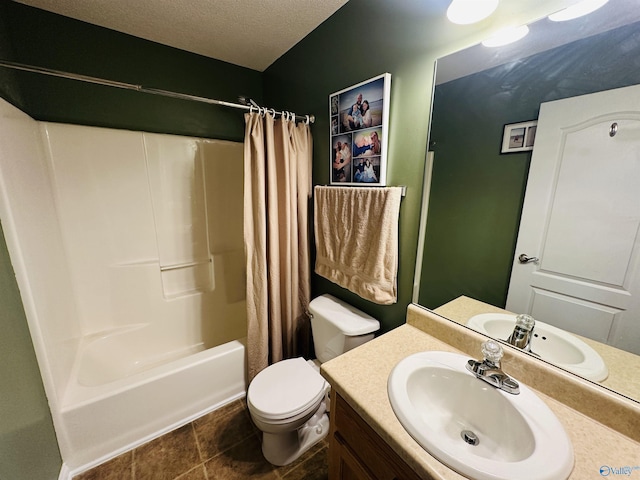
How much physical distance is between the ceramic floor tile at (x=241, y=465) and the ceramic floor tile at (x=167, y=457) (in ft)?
0.36

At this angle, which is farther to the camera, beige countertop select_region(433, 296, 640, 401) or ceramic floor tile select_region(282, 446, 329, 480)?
ceramic floor tile select_region(282, 446, 329, 480)

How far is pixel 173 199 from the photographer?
1949 mm

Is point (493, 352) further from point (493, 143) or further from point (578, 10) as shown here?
point (578, 10)

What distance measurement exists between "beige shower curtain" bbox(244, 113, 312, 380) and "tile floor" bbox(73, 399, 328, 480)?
1.21ft

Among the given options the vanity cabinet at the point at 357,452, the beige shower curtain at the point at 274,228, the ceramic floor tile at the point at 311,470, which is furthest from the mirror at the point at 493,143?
the ceramic floor tile at the point at 311,470

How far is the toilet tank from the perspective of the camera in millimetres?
1346

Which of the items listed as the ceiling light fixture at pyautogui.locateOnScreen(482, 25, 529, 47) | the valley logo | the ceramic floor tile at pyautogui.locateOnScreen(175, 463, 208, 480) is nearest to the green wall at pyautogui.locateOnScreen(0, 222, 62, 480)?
the ceramic floor tile at pyautogui.locateOnScreen(175, 463, 208, 480)

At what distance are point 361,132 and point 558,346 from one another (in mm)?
1174

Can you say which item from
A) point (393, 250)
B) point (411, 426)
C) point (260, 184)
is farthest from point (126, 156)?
point (411, 426)

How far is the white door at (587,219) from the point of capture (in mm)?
645

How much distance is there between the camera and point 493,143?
2.95 feet

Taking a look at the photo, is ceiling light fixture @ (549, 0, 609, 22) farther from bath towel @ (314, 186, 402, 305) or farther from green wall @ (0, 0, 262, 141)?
green wall @ (0, 0, 262, 141)

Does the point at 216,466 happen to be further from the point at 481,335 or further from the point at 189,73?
the point at 189,73

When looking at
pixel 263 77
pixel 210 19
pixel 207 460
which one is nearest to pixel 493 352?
pixel 207 460
